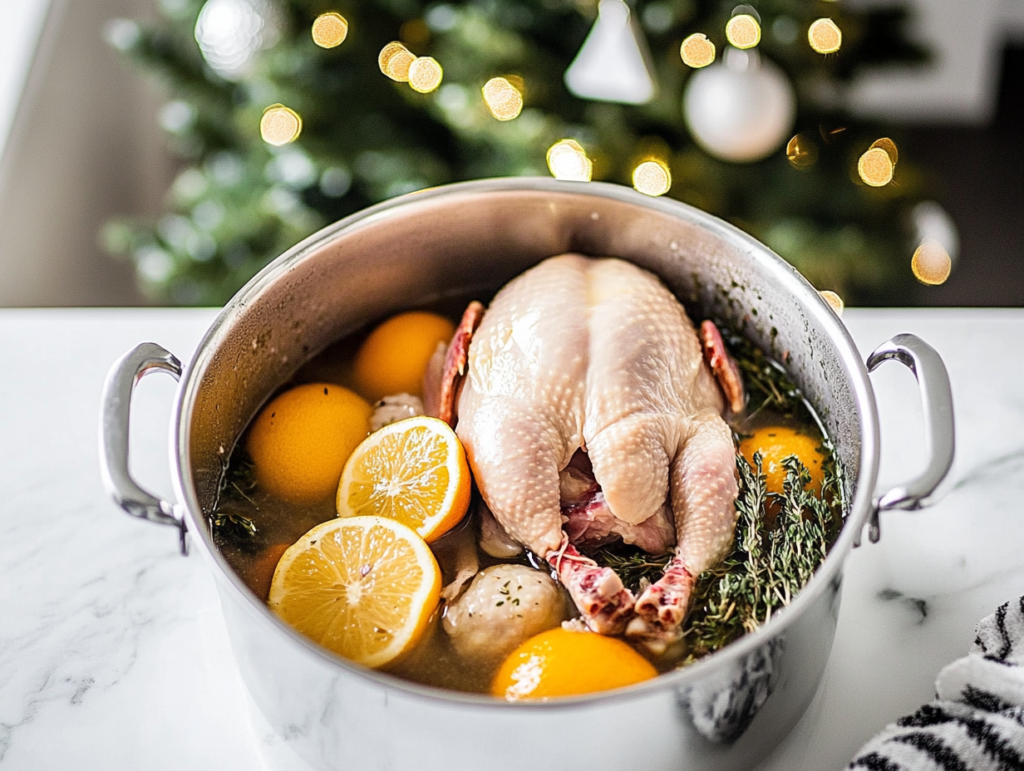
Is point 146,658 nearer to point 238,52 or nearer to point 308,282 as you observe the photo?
point 308,282

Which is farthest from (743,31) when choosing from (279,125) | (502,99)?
(279,125)

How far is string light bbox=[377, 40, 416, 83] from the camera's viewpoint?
6.48ft

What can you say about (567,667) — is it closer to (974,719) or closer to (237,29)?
(974,719)

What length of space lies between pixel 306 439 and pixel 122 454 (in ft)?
1.13

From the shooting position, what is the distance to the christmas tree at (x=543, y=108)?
184 cm

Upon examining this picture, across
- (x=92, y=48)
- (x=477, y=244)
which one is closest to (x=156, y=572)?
(x=477, y=244)

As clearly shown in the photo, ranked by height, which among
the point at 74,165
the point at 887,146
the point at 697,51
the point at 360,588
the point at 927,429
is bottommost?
the point at 74,165

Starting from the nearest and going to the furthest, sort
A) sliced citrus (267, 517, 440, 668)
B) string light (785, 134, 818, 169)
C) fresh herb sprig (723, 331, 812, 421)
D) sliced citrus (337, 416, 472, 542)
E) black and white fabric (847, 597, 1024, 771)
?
black and white fabric (847, 597, 1024, 771)
sliced citrus (267, 517, 440, 668)
sliced citrus (337, 416, 472, 542)
fresh herb sprig (723, 331, 812, 421)
string light (785, 134, 818, 169)

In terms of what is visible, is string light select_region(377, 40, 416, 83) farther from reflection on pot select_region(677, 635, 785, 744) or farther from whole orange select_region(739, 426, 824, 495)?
reflection on pot select_region(677, 635, 785, 744)

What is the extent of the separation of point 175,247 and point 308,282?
3.83ft

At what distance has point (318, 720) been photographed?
2.80 feet

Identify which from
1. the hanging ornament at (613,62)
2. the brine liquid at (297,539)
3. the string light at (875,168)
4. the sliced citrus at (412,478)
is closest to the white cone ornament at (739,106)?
the hanging ornament at (613,62)

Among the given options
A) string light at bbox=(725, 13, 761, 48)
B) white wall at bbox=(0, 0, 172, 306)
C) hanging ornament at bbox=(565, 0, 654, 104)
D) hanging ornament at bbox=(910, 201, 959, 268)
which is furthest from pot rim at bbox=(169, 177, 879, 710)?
white wall at bbox=(0, 0, 172, 306)

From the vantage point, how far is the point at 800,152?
2064mm
